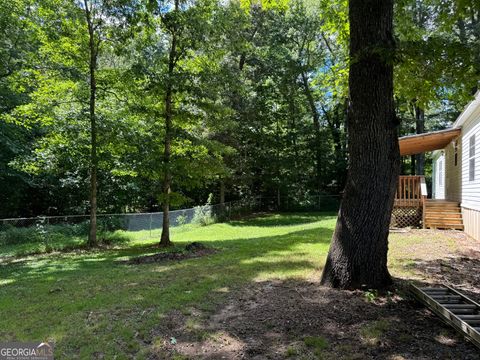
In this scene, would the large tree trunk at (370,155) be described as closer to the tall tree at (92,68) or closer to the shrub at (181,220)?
the tall tree at (92,68)

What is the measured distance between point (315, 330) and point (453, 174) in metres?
13.4

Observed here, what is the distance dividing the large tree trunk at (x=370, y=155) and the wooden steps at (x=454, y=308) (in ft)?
1.91

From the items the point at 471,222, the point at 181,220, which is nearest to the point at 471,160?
the point at 471,222

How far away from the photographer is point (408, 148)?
49.0 ft

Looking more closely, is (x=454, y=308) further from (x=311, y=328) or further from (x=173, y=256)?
(x=173, y=256)

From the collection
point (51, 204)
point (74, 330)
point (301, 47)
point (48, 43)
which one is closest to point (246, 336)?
point (74, 330)

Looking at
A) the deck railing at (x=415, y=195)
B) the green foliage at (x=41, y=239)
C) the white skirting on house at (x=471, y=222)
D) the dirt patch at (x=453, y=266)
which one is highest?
the deck railing at (x=415, y=195)

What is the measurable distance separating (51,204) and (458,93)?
18.3 m

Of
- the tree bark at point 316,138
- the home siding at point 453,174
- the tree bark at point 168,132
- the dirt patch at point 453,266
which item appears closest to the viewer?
the dirt patch at point 453,266

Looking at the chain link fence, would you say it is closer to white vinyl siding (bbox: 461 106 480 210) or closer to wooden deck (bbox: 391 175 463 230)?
wooden deck (bbox: 391 175 463 230)

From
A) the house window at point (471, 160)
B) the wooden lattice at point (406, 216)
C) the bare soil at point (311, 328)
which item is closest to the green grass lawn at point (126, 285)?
the bare soil at point (311, 328)

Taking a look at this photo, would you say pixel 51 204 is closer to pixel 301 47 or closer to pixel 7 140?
pixel 7 140

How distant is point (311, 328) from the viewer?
150 inches

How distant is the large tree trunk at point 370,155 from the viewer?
15.7ft
